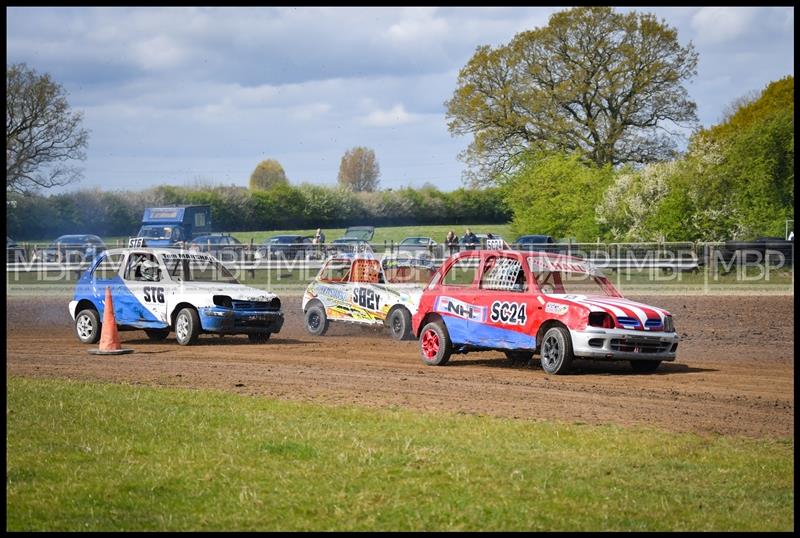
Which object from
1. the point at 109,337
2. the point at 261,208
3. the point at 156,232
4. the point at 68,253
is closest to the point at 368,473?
the point at 109,337

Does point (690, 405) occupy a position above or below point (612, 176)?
below

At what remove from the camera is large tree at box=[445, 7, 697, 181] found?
181 ft

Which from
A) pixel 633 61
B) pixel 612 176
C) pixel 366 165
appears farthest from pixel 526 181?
pixel 366 165

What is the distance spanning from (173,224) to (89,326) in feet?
109

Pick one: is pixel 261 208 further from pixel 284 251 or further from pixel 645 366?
pixel 645 366

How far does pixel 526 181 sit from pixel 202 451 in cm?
4386

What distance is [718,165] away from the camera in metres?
45.3

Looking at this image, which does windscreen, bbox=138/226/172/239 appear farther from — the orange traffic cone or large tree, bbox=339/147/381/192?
large tree, bbox=339/147/381/192

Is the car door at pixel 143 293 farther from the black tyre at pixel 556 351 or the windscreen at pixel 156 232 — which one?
the windscreen at pixel 156 232

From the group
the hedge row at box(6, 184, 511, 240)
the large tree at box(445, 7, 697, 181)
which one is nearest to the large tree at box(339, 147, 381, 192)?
the hedge row at box(6, 184, 511, 240)

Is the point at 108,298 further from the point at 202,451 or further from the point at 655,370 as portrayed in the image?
the point at 202,451

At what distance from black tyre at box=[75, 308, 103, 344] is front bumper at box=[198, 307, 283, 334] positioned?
2213mm

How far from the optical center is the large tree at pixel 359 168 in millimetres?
137375

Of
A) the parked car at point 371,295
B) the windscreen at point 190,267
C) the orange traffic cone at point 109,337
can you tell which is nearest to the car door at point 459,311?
the parked car at point 371,295
